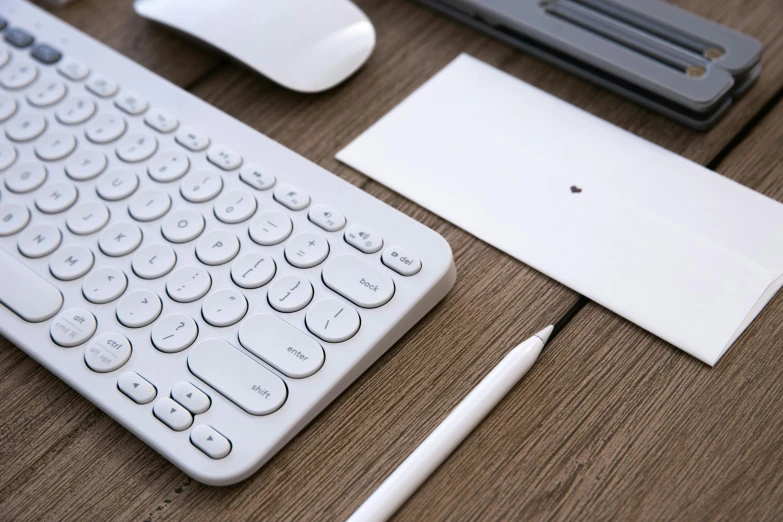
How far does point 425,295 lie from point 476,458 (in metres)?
0.09

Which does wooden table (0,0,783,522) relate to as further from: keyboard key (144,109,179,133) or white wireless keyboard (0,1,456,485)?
keyboard key (144,109,179,133)

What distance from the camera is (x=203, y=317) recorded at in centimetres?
37

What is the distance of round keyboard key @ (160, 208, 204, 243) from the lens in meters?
0.41

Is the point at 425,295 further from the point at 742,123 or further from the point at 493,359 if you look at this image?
the point at 742,123

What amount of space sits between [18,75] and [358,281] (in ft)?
1.00

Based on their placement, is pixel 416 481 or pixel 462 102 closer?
pixel 416 481

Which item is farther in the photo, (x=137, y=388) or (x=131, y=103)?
(x=131, y=103)

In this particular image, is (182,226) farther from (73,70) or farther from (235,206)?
(73,70)

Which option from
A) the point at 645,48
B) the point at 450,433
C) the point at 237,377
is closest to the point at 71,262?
→ the point at 237,377

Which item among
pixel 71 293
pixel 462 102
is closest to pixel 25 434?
pixel 71 293

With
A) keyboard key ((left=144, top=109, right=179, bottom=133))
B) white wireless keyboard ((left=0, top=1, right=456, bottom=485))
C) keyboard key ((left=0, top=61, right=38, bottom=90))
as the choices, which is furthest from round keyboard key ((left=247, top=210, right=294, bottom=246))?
keyboard key ((left=0, top=61, right=38, bottom=90))

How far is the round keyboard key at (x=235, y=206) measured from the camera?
41 cm

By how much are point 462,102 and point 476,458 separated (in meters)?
0.25

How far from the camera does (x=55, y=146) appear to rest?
18.0 inches
